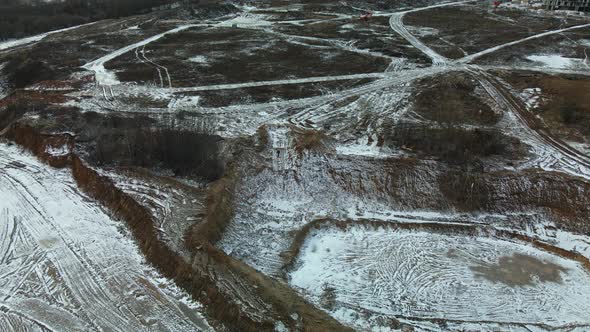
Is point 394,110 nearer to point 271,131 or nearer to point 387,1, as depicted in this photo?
point 271,131

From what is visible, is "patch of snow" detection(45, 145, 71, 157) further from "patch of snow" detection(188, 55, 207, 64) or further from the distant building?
the distant building

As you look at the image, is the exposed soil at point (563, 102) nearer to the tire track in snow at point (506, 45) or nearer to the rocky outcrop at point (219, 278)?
the tire track in snow at point (506, 45)

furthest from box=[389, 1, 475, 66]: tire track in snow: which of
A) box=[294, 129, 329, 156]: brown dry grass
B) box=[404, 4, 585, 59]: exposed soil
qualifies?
box=[294, 129, 329, 156]: brown dry grass

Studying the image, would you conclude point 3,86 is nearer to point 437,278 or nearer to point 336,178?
point 336,178

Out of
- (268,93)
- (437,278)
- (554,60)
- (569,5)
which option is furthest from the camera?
(569,5)

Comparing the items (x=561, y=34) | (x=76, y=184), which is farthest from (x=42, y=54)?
(x=561, y=34)

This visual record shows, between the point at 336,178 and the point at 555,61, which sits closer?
the point at 336,178

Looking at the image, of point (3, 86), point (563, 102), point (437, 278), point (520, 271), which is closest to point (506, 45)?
point (563, 102)
